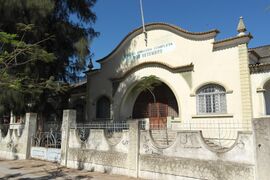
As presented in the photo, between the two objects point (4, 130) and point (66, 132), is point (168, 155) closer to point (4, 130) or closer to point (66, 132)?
point (66, 132)

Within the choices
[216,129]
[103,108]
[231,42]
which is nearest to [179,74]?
[231,42]

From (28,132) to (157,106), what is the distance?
801 cm

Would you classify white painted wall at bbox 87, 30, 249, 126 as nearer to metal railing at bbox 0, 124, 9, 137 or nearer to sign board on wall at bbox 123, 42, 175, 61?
sign board on wall at bbox 123, 42, 175, 61

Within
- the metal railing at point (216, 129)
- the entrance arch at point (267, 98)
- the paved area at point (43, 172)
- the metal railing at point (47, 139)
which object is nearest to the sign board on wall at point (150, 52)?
the metal railing at point (216, 129)

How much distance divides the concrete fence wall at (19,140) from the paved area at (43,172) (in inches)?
64.4

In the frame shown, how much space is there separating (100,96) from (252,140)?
15.0m

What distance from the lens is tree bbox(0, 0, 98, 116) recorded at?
52.0 feet

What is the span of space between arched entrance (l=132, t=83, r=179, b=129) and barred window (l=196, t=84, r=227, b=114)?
2.38m

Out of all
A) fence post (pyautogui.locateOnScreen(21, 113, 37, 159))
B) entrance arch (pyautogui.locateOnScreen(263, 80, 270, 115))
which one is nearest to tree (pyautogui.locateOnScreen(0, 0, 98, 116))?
fence post (pyautogui.locateOnScreen(21, 113, 37, 159))

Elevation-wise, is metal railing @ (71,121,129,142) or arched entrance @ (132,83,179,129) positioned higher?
arched entrance @ (132,83,179,129)

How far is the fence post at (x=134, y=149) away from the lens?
10.1 meters

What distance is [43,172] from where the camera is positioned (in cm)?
1166

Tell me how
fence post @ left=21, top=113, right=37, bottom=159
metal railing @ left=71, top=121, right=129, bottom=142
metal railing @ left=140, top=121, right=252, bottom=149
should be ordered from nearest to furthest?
1. metal railing @ left=71, top=121, right=129, bottom=142
2. metal railing @ left=140, top=121, right=252, bottom=149
3. fence post @ left=21, top=113, right=37, bottom=159

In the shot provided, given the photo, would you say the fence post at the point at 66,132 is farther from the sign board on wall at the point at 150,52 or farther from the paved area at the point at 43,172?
the sign board on wall at the point at 150,52
